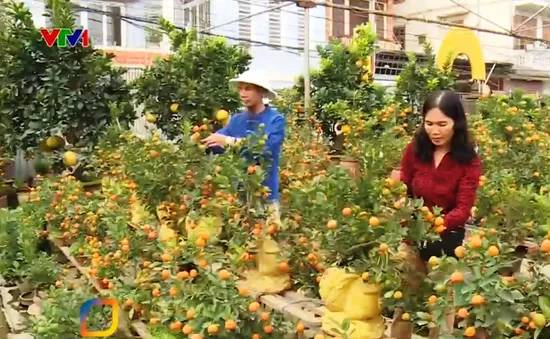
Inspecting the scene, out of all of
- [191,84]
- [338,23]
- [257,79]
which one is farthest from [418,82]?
[338,23]

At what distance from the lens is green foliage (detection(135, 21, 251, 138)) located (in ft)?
17.6

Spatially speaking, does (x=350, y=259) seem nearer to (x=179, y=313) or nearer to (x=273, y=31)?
(x=179, y=313)

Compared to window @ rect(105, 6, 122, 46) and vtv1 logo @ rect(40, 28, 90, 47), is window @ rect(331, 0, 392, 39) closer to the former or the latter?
window @ rect(105, 6, 122, 46)

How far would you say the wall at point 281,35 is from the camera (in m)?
10.7

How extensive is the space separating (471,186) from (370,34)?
485 centimetres

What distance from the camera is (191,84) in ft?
17.5

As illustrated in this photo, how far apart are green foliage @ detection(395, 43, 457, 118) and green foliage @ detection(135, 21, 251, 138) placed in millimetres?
1885

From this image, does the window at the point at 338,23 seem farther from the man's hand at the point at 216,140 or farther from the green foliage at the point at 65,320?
the green foliage at the point at 65,320

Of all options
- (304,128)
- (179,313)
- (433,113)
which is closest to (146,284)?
(179,313)

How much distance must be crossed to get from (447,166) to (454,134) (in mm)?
109

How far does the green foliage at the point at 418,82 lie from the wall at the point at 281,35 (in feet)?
13.8

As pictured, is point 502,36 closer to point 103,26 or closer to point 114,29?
point 114,29

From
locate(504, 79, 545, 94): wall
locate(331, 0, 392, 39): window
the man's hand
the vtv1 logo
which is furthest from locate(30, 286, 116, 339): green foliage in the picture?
locate(504, 79, 545, 94): wall

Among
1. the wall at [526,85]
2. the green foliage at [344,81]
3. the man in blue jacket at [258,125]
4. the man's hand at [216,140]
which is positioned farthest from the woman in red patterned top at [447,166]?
the wall at [526,85]
